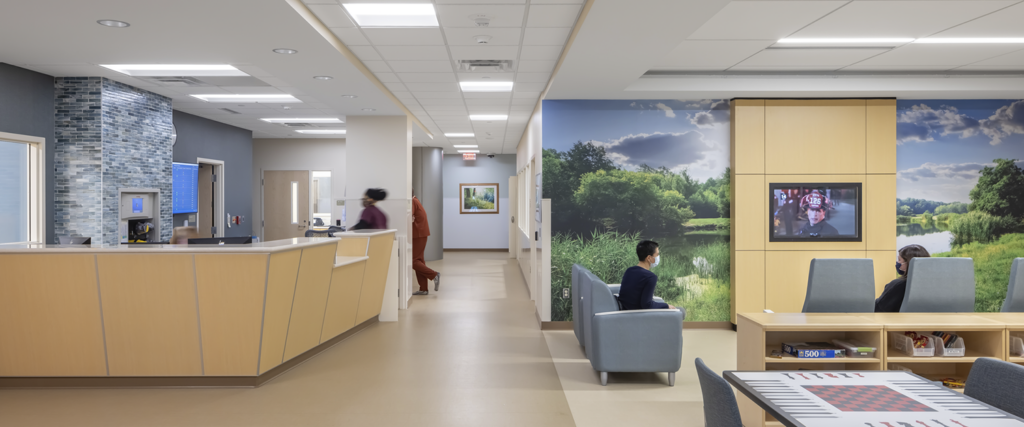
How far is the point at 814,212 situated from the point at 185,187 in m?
8.24

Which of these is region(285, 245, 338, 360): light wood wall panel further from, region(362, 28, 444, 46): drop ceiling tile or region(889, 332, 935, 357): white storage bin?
region(889, 332, 935, 357): white storage bin

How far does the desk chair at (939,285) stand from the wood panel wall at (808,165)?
201 centimetres

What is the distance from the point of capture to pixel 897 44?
4734 mm

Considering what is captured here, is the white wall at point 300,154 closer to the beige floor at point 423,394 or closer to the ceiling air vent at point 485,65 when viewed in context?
the beige floor at point 423,394

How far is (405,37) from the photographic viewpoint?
432cm

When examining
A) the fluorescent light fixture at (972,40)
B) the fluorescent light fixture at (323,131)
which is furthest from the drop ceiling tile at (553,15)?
the fluorescent light fixture at (323,131)

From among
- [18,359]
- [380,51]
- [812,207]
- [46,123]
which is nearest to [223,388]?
[18,359]

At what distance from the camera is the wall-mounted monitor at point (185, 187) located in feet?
25.7

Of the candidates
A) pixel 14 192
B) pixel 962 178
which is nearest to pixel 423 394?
pixel 14 192

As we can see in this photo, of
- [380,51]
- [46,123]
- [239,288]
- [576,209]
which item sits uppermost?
[380,51]

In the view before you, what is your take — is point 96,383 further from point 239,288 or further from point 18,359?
point 239,288

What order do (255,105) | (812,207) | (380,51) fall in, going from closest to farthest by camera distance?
(380,51) < (812,207) < (255,105)

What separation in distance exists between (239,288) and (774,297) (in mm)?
5378

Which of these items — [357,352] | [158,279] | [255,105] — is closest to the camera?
[158,279]
